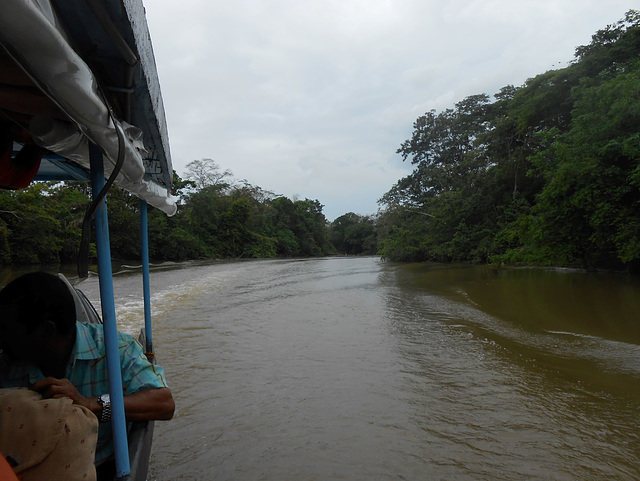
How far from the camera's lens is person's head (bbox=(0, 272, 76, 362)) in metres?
1.57

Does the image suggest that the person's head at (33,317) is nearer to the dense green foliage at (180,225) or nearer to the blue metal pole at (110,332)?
the blue metal pole at (110,332)

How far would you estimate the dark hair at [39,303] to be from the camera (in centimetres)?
157

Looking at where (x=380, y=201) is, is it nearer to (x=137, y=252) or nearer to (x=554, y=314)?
(x=137, y=252)

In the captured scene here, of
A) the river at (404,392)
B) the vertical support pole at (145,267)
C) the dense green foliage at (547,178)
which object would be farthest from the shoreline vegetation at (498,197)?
the vertical support pole at (145,267)

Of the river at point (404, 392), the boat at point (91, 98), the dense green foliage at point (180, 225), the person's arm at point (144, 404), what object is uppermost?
the dense green foliage at point (180, 225)

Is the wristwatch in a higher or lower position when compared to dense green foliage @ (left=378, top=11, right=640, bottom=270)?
lower

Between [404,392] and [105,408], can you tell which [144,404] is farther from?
[404,392]

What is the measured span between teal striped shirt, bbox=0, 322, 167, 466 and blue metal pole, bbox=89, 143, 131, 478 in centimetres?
16

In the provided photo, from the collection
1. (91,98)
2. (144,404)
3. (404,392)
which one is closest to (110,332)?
(144,404)

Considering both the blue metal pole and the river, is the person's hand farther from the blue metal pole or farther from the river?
the river

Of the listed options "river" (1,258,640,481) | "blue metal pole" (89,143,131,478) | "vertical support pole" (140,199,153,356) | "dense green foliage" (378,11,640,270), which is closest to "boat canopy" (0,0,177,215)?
"blue metal pole" (89,143,131,478)

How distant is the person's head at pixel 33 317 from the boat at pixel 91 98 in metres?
0.19

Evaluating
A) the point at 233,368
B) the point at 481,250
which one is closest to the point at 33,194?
the point at 233,368

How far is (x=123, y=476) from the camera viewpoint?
1554 millimetres
